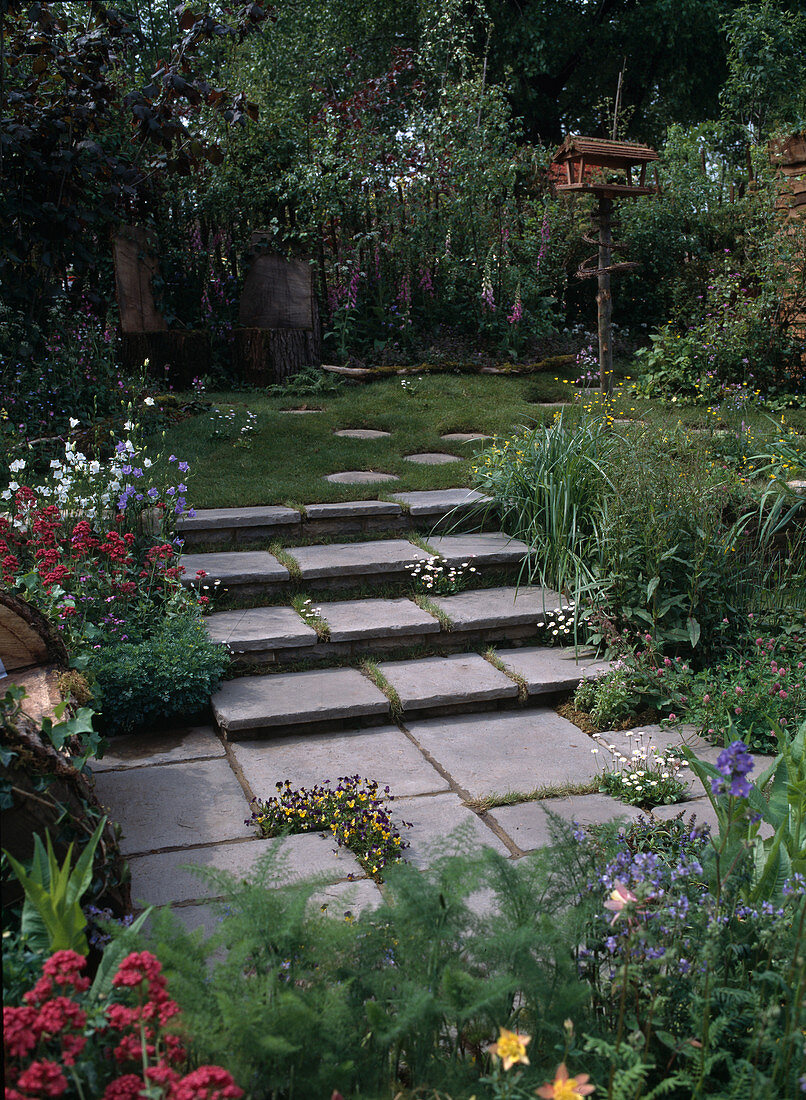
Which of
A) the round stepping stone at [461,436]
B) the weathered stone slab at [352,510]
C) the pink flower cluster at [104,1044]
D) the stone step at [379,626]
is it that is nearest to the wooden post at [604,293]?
the round stepping stone at [461,436]

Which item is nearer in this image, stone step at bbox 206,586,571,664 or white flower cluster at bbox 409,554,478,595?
stone step at bbox 206,586,571,664

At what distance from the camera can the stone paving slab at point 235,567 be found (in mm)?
3973

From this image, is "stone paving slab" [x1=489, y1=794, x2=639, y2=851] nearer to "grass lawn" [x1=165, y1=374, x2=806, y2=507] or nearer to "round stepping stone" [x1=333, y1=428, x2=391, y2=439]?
"grass lawn" [x1=165, y1=374, x2=806, y2=507]

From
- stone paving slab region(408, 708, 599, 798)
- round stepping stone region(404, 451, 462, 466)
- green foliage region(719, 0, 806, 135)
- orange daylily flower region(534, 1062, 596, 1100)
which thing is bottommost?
stone paving slab region(408, 708, 599, 798)

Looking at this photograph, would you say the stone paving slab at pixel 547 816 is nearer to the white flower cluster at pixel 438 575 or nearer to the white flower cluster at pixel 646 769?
the white flower cluster at pixel 646 769

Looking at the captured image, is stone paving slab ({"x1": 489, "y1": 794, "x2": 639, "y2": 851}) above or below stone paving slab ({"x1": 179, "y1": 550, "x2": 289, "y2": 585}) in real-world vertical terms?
below

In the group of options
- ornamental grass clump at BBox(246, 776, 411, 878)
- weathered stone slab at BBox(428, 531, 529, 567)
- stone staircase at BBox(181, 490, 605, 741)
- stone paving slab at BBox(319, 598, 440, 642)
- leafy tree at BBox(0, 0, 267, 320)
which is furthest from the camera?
leafy tree at BBox(0, 0, 267, 320)

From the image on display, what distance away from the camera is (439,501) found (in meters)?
4.79

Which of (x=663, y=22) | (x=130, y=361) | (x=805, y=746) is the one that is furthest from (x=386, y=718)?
(x=663, y=22)

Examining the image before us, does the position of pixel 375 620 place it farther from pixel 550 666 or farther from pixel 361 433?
pixel 361 433

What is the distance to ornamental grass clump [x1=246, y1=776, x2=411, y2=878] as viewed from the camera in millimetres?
2496

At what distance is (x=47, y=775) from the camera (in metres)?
1.82

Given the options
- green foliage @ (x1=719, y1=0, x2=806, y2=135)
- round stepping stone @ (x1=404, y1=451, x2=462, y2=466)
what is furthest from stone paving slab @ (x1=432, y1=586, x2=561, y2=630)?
green foliage @ (x1=719, y1=0, x2=806, y2=135)

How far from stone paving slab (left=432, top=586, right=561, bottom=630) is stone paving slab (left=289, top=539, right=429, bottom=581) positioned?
262 millimetres
